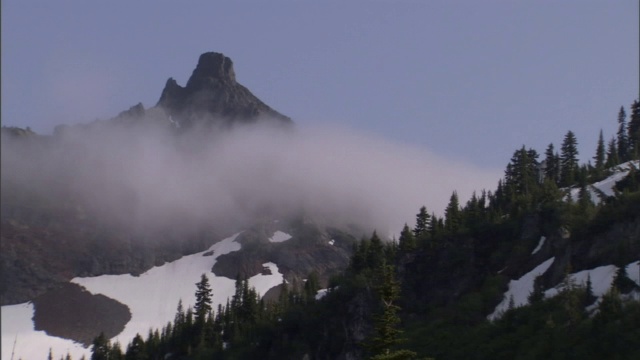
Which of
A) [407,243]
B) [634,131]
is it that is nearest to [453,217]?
[407,243]

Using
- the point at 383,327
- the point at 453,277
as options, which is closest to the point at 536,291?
the point at 453,277

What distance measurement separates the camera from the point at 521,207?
139250 mm

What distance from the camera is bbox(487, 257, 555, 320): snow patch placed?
376ft

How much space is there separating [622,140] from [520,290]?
236 feet

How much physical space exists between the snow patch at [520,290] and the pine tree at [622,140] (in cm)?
5101

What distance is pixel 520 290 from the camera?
388 feet

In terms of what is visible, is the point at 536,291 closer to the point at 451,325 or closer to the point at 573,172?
the point at 451,325

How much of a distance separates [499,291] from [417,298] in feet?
67.7

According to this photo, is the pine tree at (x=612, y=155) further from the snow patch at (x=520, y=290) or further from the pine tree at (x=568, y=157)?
the snow patch at (x=520, y=290)

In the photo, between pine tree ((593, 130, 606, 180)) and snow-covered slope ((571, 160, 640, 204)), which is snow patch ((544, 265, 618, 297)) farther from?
pine tree ((593, 130, 606, 180))

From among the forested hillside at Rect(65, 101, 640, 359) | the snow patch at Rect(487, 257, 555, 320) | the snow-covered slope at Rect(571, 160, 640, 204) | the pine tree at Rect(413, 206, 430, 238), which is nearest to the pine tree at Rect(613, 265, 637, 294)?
the forested hillside at Rect(65, 101, 640, 359)

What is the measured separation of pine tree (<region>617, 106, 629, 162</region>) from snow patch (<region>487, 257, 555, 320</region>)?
51.0 metres

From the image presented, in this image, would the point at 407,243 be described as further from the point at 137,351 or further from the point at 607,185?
the point at 137,351

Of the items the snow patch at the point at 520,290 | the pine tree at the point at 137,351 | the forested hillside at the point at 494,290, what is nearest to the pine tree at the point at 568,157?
the forested hillside at the point at 494,290
